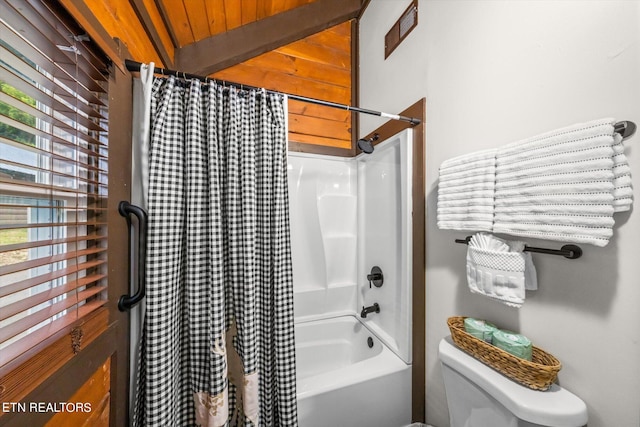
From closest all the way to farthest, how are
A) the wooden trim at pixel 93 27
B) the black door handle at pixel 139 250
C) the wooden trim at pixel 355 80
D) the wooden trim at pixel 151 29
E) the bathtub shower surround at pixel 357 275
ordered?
the wooden trim at pixel 93 27, the black door handle at pixel 139 250, the wooden trim at pixel 151 29, the bathtub shower surround at pixel 357 275, the wooden trim at pixel 355 80

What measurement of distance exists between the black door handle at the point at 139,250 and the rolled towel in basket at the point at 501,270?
1153 mm

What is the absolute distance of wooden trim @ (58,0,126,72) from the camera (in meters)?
0.55

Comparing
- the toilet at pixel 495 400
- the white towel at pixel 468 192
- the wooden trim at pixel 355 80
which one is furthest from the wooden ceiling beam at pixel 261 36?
the toilet at pixel 495 400

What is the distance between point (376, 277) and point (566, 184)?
1.19m

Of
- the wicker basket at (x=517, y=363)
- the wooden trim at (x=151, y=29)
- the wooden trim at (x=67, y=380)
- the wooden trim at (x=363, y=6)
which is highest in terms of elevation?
the wooden trim at (x=363, y=6)

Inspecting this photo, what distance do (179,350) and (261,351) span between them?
0.31 meters

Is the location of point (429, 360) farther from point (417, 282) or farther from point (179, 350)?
point (179, 350)

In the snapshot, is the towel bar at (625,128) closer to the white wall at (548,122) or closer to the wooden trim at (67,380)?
the white wall at (548,122)

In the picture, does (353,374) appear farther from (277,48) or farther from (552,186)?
(277,48)

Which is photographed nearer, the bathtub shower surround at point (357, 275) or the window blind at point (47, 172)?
the window blind at point (47, 172)

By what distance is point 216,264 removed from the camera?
2.92 feet

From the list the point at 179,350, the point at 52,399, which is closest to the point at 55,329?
the point at 52,399

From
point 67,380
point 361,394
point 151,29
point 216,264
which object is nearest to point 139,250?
point 216,264

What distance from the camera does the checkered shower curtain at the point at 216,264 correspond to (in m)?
0.85
